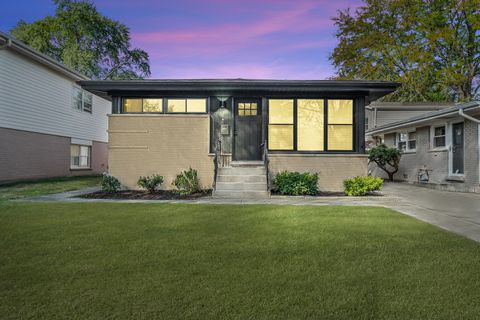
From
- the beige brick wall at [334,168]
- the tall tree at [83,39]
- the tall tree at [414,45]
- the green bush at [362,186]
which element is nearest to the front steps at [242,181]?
the beige brick wall at [334,168]

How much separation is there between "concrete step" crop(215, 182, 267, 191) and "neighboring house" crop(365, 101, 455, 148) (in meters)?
13.6

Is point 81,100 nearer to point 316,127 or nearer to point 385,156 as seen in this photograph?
point 316,127

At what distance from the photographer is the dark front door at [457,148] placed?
10.8 meters

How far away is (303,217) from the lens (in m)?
5.52

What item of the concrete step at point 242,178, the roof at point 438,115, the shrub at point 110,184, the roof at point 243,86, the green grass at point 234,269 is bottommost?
the green grass at point 234,269

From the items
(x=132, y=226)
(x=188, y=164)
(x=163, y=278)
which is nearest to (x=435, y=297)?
(x=163, y=278)

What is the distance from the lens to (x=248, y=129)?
35.1 ft

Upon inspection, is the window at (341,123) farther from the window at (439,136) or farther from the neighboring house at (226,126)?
the window at (439,136)

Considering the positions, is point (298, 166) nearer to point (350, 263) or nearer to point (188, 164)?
point (188, 164)

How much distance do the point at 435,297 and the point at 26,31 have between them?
111ft

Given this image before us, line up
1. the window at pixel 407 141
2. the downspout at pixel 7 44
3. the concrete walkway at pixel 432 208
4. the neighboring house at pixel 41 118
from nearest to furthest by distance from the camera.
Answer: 1. the concrete walkway at pixel 432 208
2. the downspout at pixel 7 44
3. the neighboring house at pixel 41 118
4. the window at pixel 407 141

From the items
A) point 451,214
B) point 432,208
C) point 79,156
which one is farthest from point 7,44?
point 451,214

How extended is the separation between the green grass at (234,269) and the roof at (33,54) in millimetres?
10214

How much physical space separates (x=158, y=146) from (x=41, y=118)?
8.44 metres
